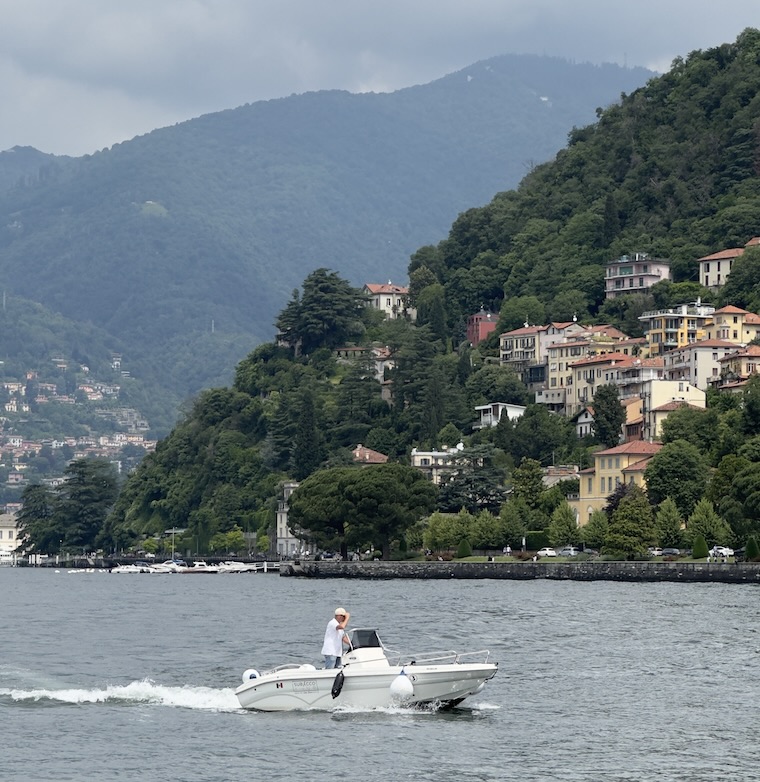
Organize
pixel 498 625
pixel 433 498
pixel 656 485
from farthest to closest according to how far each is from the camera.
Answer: pixel 433 498, pixel 656 485, pixel 498 625

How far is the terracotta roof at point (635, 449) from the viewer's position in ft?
531

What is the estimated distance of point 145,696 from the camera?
58.2 meters

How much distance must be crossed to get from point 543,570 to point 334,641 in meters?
85.3

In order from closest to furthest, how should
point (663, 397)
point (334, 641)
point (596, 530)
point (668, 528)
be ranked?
point (334, 641) < point (668, 528) < point (596, 530) < point (663, 397)

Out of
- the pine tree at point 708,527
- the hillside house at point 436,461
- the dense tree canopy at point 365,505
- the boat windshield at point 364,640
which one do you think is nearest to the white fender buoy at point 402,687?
the boat windshield at point 364,640

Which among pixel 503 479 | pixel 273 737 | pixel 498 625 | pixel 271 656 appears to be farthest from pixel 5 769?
pixel 503 479

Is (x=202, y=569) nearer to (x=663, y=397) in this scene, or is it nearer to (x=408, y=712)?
(x=663, y=397)

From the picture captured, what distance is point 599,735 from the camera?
51969mm

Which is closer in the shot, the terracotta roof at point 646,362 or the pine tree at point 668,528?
the pine tree at point 668,528

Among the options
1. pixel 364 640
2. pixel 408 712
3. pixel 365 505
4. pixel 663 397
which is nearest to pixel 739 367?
pixel 663 397

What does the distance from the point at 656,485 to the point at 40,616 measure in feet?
189

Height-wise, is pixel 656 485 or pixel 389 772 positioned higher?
pixel 656 485

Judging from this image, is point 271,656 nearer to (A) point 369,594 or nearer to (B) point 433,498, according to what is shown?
(A) point 369,594

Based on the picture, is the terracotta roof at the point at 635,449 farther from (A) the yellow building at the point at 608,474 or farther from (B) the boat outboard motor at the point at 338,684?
(B) the boat outboard motor at the point at 338,684
